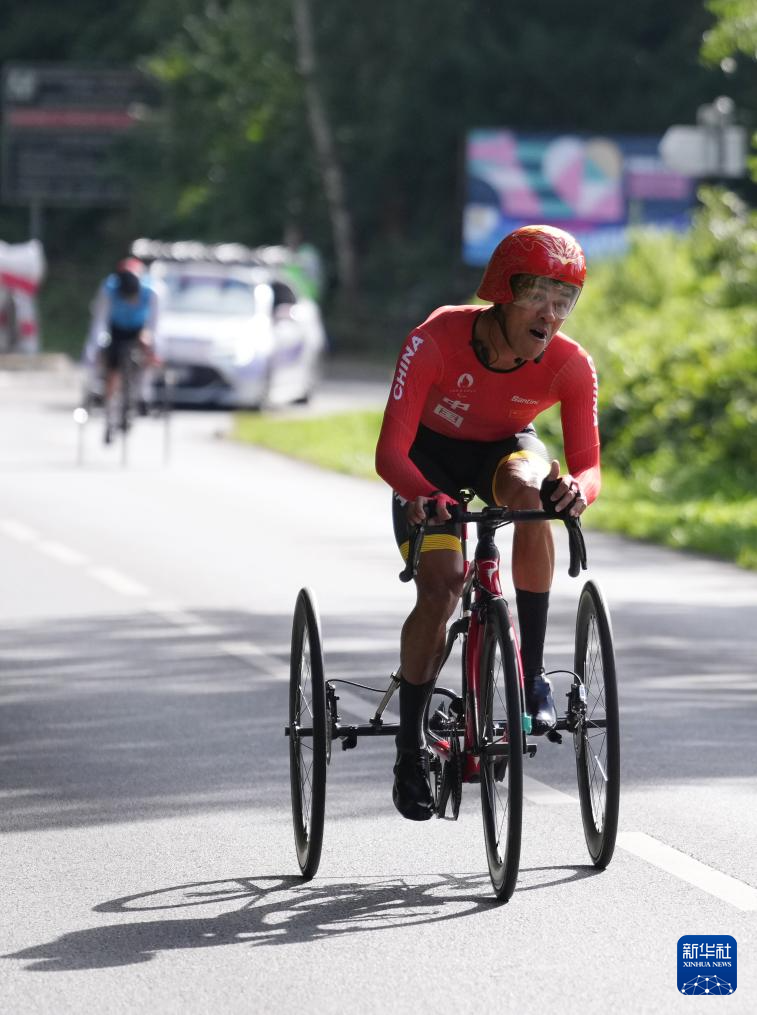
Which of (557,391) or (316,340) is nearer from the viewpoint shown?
(557,391)

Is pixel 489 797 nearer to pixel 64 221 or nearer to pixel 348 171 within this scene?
pixel 348 171

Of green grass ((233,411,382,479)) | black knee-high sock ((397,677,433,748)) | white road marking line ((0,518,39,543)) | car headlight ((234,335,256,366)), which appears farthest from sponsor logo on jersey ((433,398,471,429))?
car headlight ((234,335,256,366))

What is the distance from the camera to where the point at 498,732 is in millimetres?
6309

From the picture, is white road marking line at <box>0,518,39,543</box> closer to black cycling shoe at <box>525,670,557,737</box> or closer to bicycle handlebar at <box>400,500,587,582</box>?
black cycling shoe at <box>525,670,557,737</box>

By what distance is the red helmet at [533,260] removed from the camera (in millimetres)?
6336

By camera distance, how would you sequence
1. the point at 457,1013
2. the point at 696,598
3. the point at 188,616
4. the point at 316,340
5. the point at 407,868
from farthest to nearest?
1. the point at 316,340
2. the point at 696,598
3. the point at 188,616
4. the point at 407,868
5. the point at 457,1013

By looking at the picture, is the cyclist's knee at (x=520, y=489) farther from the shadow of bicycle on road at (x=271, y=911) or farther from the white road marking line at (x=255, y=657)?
the white road marking line at (x=255, y=657)

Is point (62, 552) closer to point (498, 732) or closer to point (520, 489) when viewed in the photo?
point (520, 489)

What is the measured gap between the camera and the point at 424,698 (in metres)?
6.58

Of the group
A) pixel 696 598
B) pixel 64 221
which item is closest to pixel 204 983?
pixel 696 598

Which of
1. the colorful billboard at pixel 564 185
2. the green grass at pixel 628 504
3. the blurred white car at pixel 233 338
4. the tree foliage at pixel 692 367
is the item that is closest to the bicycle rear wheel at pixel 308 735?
the green grass at pixel 628 504

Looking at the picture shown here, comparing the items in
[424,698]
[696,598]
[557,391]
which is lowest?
[696,598]

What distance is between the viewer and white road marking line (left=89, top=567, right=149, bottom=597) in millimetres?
13703

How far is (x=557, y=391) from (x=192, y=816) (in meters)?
1.91
